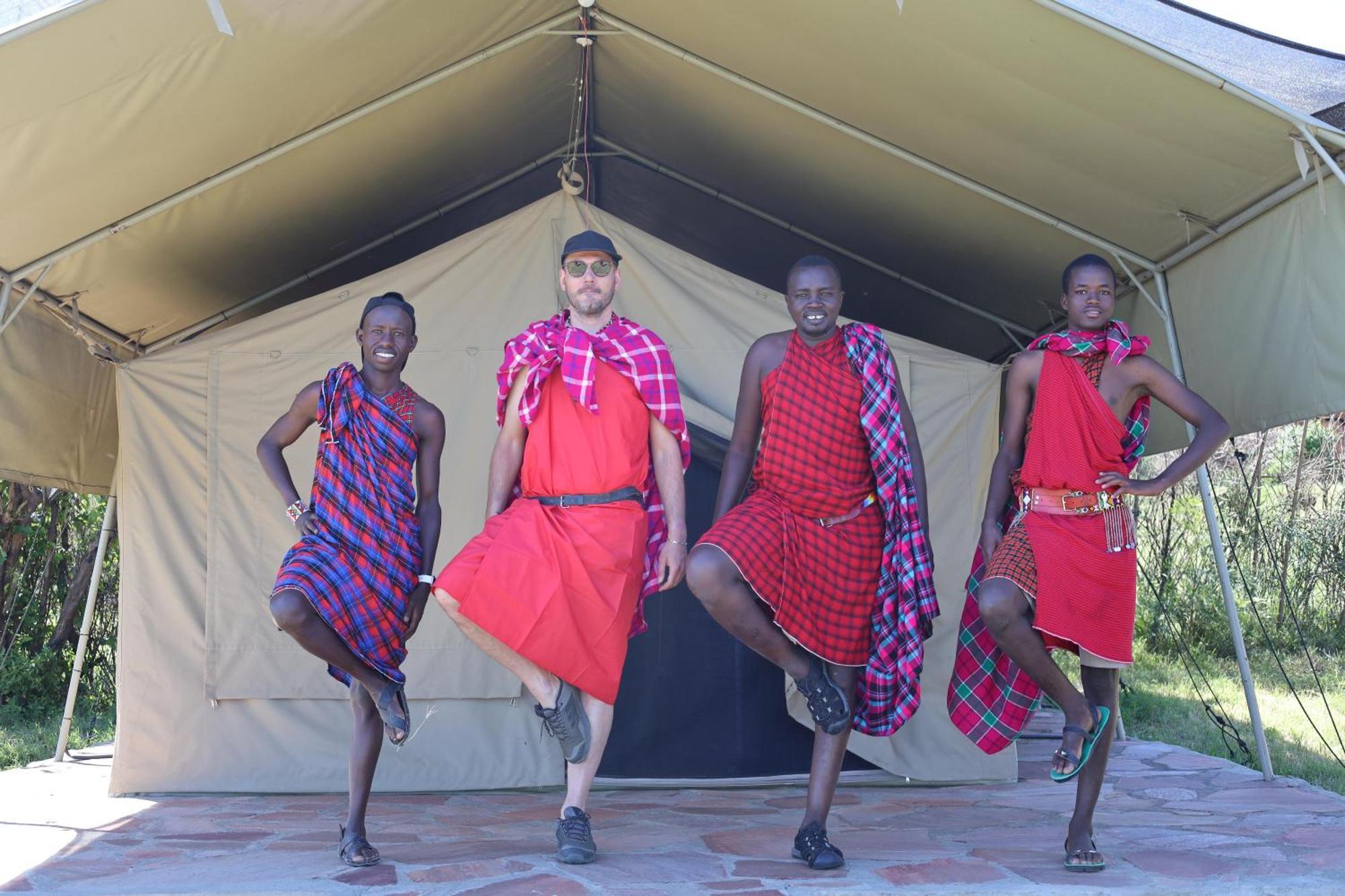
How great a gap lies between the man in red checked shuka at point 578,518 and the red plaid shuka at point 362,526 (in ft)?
0.87

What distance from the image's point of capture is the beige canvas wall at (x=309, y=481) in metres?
4.67

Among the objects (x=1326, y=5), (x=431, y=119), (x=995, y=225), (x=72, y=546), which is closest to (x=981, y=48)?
(x=995, y=225)

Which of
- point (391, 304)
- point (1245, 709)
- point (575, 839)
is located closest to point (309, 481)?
point (391, 304)

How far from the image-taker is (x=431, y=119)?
15.9ft

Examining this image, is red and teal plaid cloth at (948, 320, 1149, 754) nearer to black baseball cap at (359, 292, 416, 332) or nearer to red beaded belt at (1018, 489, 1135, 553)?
red beaded belt at (1018, 489, 1135, 553)

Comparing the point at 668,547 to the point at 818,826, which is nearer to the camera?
the point at 818,826

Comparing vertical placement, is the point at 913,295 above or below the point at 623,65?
below

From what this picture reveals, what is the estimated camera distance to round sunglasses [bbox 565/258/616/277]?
3580 mm

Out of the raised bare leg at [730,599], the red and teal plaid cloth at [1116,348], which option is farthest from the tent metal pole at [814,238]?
the raised bare leg at [730,599]

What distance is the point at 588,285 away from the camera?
11.8ft

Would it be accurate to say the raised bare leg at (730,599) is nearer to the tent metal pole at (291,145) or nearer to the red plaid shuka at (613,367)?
the red plaid shuka at (613,367)

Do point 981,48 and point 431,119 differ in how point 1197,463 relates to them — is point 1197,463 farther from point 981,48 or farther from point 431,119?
point 431,119

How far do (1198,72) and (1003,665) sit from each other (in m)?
1.83

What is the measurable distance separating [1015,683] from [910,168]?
2239mm
